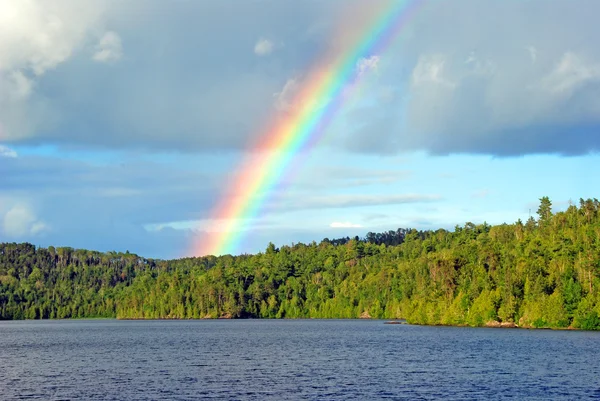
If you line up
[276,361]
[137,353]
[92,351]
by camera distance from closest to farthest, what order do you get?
1. [276,361]
2. [137,353]
3. [92,351]

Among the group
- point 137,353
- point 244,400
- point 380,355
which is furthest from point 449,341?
point 244,400

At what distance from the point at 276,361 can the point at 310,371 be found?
16.9 meters

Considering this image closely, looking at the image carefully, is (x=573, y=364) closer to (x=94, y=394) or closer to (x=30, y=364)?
(x=94, y=394)

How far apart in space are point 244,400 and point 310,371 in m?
28.0

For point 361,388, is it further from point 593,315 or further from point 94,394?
point 593,315

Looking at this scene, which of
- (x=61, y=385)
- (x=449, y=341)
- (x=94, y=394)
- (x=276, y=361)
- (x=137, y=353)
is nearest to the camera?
(x=94, y=394)

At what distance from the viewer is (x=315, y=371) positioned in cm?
10381

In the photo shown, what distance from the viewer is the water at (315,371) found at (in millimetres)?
82438

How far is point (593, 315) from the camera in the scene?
190 metres

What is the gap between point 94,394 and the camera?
82.8 m

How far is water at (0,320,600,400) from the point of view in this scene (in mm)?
82438

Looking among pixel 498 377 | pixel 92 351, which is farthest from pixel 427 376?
pixel 92 351

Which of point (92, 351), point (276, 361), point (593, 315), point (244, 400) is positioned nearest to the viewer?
point (244, 400)

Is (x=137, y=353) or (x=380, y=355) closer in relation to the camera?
(x=380, y=355)
